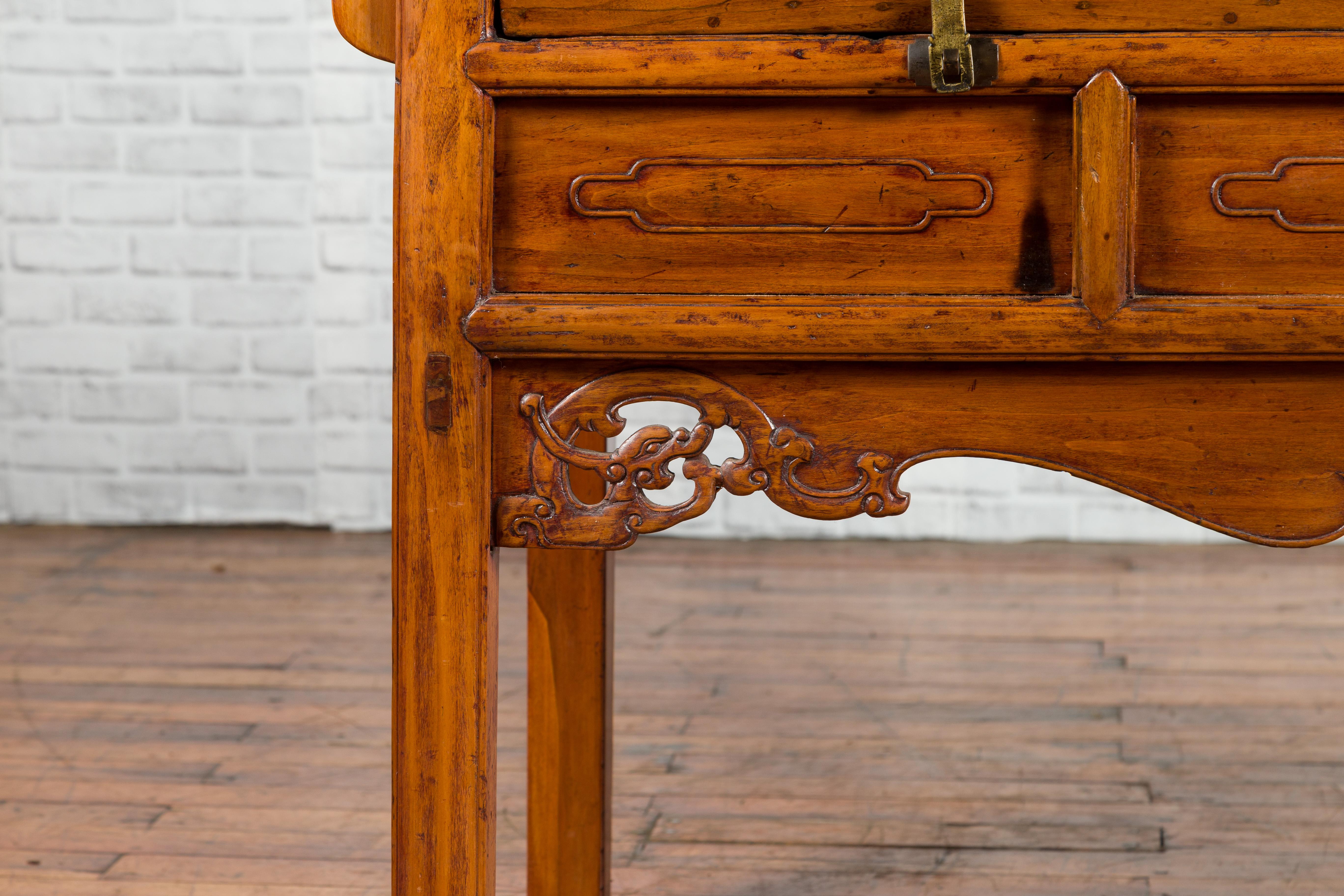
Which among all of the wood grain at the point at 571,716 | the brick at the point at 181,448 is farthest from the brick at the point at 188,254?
Result: the wood grain at the point at 571,716

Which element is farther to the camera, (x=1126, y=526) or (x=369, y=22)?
(x=1126, y=526)

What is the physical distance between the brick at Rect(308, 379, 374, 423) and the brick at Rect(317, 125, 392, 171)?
0.45m

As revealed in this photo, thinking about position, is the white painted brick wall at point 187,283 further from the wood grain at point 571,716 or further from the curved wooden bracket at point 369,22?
the curved wooden bracket at point 369,22

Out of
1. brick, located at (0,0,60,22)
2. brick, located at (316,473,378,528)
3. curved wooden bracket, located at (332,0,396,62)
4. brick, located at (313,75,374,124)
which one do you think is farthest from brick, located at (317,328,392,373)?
curved wooden bracket, located at (332,0,396,62)


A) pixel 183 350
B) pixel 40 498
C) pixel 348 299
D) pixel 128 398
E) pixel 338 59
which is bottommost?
pixel 40 498

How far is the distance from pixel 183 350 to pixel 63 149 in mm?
499

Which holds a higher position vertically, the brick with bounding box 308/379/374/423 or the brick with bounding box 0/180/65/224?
the brick with bounding box 0/180/65/224

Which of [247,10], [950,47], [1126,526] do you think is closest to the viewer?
[950,47]

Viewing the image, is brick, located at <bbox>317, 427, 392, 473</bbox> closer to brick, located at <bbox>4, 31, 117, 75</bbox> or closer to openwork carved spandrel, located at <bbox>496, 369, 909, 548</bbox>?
brick, located at <bbox>4, 31, 117, 75</bbox>

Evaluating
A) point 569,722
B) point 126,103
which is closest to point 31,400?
point 126,103

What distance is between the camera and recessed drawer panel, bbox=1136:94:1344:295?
2.09 ft

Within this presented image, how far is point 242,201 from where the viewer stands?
2.82 m

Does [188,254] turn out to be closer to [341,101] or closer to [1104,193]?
[341,101]

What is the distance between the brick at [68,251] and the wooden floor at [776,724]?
637mm
